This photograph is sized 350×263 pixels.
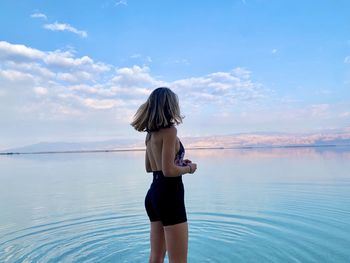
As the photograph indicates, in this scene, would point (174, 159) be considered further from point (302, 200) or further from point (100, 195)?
point (100, 195)

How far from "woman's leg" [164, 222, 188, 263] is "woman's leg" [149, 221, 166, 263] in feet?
0.84

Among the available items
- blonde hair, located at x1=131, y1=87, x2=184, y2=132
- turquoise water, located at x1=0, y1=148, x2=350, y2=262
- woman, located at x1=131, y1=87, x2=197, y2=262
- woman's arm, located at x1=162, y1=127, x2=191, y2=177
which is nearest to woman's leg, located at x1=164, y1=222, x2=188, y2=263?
woman, located at x1=131, y1=87, x2=197, y2=262

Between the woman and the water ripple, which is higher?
the woman

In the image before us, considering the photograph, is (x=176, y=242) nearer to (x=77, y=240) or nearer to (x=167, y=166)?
(x=167, y=166)

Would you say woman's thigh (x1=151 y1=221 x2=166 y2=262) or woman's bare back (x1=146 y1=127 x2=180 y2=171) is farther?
woman's thigh (x1=151 y1=221 x2=166 y2=262)

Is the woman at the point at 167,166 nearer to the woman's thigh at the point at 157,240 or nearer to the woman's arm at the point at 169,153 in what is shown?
the woman's arm at the point at 169,153

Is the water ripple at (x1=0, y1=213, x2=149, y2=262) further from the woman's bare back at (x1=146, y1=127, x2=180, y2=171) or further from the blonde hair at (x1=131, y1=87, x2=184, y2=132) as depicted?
the blonde hair at (x1=131, y1=87, x2=184, y2=132)

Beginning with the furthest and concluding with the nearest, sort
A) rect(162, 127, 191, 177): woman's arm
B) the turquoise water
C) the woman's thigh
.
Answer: the turquoise water < the woman's thigh < rect(162, 127, 191, 177): woman's arm

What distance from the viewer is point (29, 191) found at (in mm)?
10859

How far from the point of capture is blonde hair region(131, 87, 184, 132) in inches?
98.0

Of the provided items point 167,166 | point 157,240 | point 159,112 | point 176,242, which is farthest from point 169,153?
point 157,240

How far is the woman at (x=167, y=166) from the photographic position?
2455 mm

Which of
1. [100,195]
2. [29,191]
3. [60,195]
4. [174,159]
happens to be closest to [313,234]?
[174,159]

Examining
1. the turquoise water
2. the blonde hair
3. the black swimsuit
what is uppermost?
the blonde hair
